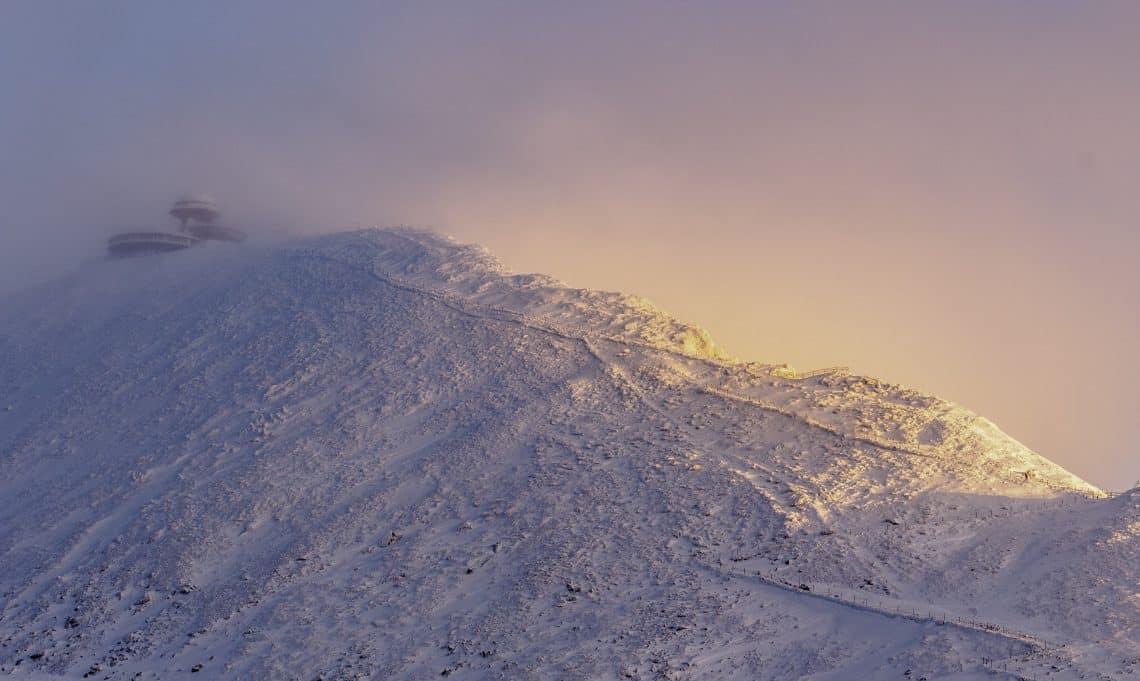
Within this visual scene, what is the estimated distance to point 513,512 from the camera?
37.8 metres

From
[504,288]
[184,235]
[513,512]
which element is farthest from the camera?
[184,235]

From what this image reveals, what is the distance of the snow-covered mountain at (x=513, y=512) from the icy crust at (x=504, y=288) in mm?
316

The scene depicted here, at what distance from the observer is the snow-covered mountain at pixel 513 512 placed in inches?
1168

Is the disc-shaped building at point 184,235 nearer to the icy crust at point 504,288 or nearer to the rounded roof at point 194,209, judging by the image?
the rounded roof at point 194,209

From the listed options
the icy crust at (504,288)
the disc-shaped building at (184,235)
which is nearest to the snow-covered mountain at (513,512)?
the icy crust at (504,288)

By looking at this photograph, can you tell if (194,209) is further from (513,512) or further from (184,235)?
(513,512)

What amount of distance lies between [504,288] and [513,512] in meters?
21.8

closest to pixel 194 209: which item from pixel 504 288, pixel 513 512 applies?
pixel 504 288

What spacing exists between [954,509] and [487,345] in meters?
25.1

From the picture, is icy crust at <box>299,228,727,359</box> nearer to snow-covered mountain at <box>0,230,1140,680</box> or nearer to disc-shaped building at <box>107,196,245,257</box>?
snow-covered mountain at <box>0,230,1140,680</box>

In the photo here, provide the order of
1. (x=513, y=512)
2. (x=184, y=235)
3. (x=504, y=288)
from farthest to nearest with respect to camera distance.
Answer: (x=184, y=235) → (x=504, y=288) → (x=513, y=512)

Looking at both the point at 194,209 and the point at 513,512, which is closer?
the point at 513,512

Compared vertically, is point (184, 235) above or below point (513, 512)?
above

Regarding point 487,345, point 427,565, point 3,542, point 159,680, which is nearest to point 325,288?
point 487,345
